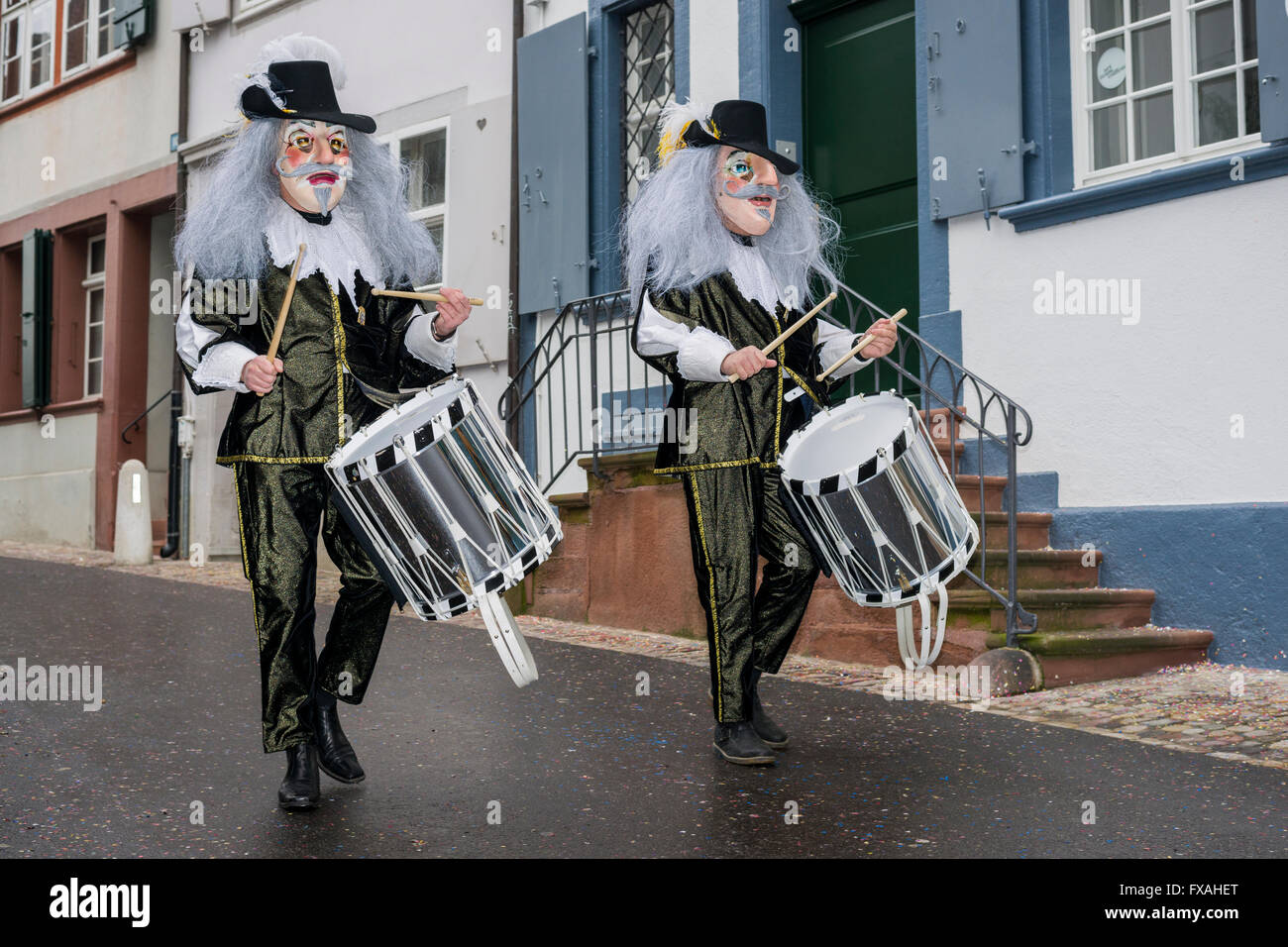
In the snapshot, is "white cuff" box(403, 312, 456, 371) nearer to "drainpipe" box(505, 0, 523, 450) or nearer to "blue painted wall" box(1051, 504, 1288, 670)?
"blue painted wall" box(1051, 504, 1288, 670)

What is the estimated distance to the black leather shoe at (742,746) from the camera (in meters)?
4.44

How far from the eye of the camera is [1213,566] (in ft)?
21.7

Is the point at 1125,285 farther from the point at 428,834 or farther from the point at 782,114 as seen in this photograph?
the point at 428,834

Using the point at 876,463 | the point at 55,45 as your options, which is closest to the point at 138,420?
the point at 55,45

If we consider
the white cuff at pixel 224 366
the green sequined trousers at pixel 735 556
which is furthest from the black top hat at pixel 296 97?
the green sequined trousers at pixel 735 556

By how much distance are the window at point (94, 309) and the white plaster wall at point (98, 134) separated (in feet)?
2.01

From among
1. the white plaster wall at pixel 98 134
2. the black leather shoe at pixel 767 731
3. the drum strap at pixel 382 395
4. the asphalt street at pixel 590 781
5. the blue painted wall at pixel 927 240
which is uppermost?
the white plaster wall at pixel 98 134

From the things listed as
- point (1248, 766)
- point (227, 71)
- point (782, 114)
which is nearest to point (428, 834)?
point (1248, 766)

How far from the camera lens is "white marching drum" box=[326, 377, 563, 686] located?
3.70 metres

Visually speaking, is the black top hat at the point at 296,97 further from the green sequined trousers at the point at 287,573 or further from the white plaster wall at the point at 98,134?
the white plaster wall at the point at 98,134

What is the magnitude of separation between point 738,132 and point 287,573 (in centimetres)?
187

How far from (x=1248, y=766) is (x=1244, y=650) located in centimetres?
209
